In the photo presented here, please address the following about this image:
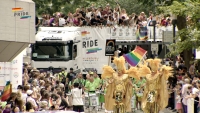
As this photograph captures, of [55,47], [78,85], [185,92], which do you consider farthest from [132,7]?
[185,92]

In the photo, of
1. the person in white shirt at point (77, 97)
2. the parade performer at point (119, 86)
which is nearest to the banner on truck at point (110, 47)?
the person in white shirt at point (77, 97)

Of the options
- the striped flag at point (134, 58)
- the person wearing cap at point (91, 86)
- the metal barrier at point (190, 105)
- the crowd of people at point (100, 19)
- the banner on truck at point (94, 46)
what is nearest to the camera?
the metal barrier at point (190, 105)

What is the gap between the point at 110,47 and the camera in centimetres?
3750

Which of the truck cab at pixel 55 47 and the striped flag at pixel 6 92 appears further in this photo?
the truck cab at pixel 55 47

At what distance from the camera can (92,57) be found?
40438 millimetres

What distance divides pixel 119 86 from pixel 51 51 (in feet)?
51.2

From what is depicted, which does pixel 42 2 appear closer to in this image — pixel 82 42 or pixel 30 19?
pixel 82 42

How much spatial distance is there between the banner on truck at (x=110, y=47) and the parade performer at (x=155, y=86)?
36.3 feet

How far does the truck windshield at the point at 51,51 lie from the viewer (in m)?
40.2

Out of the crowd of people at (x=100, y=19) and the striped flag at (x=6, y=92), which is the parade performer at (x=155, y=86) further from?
the crowd of people at (x=100, y=19)

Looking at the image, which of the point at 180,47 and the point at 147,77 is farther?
the point at 180,47

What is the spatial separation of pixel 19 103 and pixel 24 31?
10.3ft

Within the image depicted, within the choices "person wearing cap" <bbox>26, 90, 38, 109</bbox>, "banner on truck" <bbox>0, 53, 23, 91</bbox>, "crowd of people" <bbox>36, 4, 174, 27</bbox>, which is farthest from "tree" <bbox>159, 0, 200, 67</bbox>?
"person wearing cap" <bbox>26, 90, 38, 109</bbox>

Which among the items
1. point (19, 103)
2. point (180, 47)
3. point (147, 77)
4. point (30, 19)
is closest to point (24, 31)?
point (30, 19)
